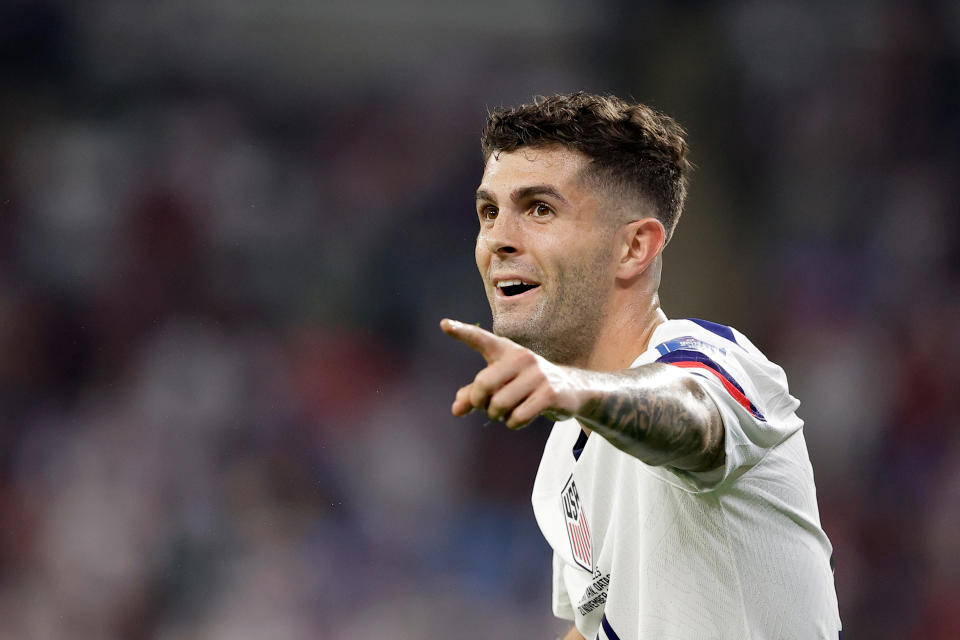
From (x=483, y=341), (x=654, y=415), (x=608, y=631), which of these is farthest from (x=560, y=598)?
(x=483, y=341)

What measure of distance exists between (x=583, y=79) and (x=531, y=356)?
6808 mm

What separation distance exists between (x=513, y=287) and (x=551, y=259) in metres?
0.15

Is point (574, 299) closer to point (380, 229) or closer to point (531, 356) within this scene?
point (531, 356)

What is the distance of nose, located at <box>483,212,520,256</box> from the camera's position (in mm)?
2719

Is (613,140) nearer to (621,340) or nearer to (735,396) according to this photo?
(621,340)

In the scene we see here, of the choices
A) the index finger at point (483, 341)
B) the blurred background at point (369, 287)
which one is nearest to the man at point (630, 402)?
the index finger at point (483, 341)

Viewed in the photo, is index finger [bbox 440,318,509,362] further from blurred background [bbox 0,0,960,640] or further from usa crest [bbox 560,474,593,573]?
blurred background [bbox 0,0,960,640]

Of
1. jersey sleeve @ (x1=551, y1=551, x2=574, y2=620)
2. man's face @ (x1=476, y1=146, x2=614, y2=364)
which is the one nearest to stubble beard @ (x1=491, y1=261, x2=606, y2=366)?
man's face @ (x1=476, y1=146, x2=614, y2=364)

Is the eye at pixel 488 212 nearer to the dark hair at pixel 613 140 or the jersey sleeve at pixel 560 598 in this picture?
the dark hair at pixel 613 140

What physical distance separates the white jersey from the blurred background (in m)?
3.82

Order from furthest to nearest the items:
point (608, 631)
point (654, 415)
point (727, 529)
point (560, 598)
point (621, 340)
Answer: point (560, 598), point (621, 340), point (608, 631), point (727, 529), point (654, 415)

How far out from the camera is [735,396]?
2027 millimetres

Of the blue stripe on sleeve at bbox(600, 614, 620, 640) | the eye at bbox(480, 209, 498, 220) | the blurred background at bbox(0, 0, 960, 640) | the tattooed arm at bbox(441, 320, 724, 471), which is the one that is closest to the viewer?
the tattooed arm at bbox(441, 320, 724, 471)

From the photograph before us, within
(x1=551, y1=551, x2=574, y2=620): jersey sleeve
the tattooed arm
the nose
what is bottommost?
(x1=551, y1=551, x2=574, y2=620): jersey sleeve
